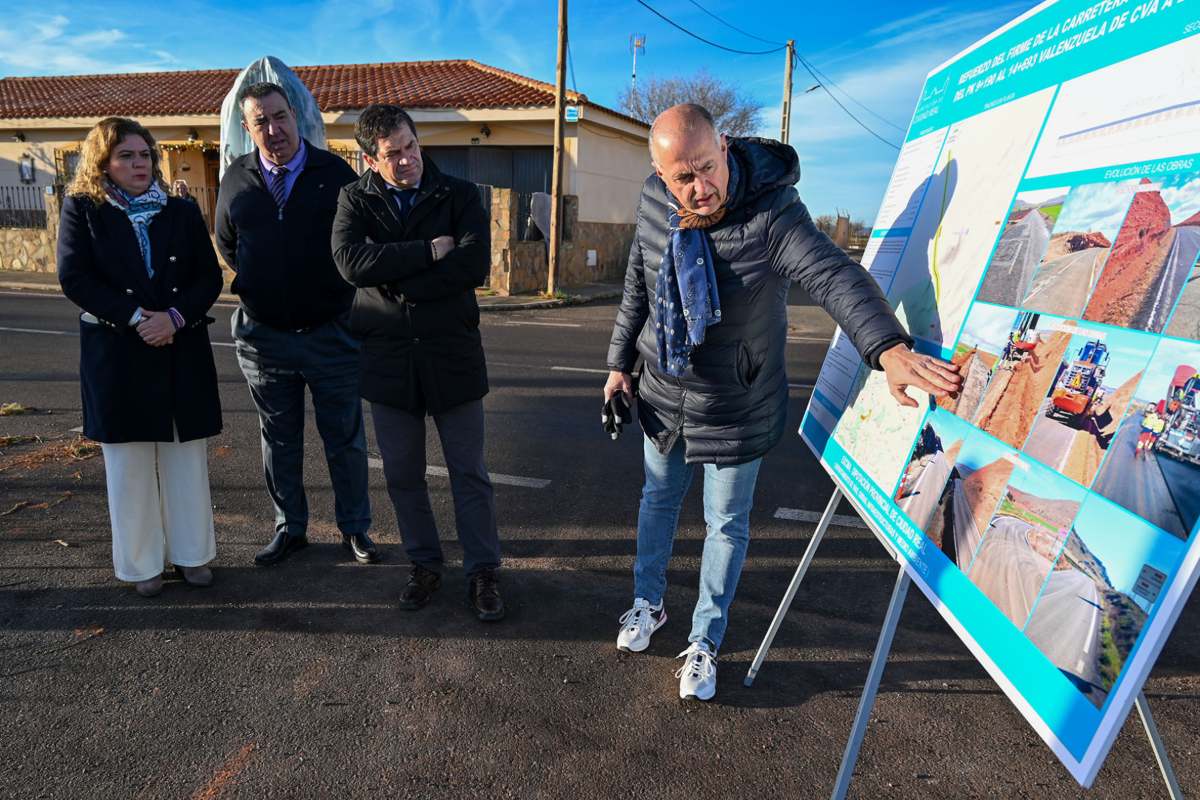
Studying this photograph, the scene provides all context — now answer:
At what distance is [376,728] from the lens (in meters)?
2.41

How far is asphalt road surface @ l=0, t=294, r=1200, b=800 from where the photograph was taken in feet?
7.29

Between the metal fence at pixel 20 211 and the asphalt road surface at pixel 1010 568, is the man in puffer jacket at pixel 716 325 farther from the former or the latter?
the metal fence at pixel 20 211

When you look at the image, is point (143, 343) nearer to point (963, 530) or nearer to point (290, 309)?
point (290, 309)

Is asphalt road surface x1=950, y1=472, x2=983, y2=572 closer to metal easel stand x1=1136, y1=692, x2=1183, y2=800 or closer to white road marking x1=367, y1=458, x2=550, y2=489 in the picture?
metal easel stand x1=1136, y1=692, x2=1183, y2=800

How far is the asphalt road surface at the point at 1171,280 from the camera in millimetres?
1280

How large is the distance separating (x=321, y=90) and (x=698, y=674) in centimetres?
2315

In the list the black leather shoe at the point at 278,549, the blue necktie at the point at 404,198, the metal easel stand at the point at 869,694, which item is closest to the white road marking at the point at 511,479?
the black leather shoe at the point at 278,549

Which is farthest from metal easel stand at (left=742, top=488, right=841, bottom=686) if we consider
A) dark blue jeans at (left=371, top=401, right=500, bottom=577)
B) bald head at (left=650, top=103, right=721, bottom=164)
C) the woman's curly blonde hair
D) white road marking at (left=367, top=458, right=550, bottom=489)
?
the woman's curly blonde hair

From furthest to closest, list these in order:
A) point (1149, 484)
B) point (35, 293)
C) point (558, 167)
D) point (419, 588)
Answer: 1. point (558, 167)
2. point (35, 293)
3. point (419, 588)
4. point (1149, 484)

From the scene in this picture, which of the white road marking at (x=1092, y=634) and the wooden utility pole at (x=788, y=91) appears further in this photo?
the wooden utility pole at (x=788, y=91)

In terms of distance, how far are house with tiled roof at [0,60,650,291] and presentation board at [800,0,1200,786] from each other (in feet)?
53.3

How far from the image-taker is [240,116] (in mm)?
4164

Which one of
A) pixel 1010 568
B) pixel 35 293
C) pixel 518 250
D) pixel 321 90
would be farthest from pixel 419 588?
pixel 321 90

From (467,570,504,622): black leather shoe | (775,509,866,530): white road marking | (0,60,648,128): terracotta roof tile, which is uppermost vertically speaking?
(0,60,648,128): terracotta roof tile
